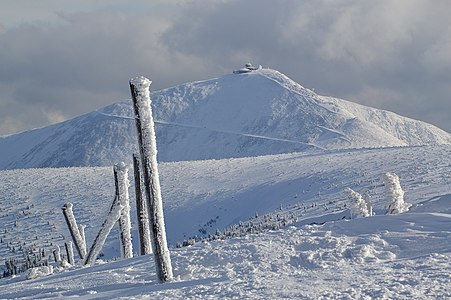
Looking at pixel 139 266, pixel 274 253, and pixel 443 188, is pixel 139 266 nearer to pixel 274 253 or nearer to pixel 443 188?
pixel 274 253

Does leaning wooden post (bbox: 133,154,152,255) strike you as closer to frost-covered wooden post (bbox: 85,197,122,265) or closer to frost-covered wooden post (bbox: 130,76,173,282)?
frost-covered wooden post (bbox: 85,197,122,265)

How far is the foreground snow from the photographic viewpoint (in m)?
14.0

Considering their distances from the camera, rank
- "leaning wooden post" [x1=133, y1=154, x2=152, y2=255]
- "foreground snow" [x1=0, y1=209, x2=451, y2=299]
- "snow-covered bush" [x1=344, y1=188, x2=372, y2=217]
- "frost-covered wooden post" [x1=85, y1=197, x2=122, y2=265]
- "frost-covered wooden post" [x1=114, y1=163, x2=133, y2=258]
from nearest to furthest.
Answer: "foreground snow" [x1=0, y1=209, x2=451, y2=299] → "leaning wooden post" [x1=133, y1=154, x2=152, y2=255] → "frost-covered wooden post" [x1=85, y1=197, x2=122, y2=265] → "frost-covered wooden post" [x1=114, y1=163, x2=133, y2=258] → "snow-covered bush" [x1=344, y1=188, x2=372, y2=217]

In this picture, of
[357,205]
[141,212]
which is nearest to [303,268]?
[141,212]

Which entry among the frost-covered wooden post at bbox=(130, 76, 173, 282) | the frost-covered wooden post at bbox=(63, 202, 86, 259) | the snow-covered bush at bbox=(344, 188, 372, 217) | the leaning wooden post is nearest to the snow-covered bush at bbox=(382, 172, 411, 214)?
the snow-covered bush at bbox=(344, 188, 372, 217)

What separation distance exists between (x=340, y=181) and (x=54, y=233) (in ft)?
129

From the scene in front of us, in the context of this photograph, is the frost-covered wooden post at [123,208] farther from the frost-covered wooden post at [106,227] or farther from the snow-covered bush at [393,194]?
the snow-covered bush at [393,194]

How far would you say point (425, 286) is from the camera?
1348 cm

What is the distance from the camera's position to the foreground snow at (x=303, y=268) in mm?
13977

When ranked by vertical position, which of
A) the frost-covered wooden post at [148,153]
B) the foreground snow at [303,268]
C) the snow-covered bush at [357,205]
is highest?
the frost-covered wooden post at [148,153]

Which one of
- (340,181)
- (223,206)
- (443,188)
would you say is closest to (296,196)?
(340,181)

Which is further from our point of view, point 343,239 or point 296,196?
point 296,196

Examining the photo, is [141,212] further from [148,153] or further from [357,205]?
[357,205]

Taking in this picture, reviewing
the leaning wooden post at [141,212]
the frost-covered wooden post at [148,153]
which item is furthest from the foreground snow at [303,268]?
the leaning wooden post at [141,212]
